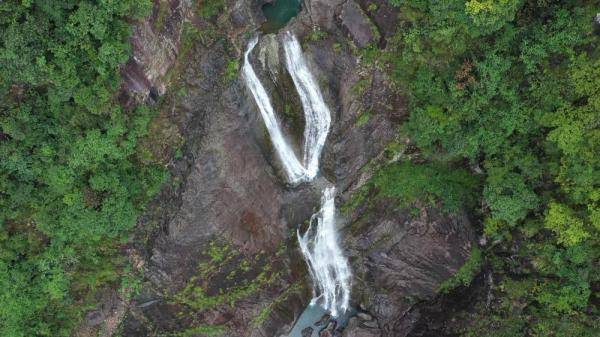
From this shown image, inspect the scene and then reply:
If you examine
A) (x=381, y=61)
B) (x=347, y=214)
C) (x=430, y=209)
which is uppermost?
(x=381, y=61)

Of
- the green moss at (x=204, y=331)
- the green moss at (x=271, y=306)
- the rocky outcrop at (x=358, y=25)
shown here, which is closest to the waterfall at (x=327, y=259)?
the green moss at (x=271, y=306)

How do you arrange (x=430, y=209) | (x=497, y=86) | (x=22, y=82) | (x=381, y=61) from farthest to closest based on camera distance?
1. (x=430, y=209)
2. (x=381, y=61)
3. (x=497, y=86)
4. (x=22, y=82)

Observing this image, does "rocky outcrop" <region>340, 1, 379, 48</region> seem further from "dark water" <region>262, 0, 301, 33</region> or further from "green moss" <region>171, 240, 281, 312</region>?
"green moss" <region>171, 240, 281, 312</region>

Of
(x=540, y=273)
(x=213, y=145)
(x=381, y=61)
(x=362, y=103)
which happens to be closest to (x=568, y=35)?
(x=381, y=61)

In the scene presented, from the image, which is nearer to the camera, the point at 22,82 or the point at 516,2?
the point at 516,2

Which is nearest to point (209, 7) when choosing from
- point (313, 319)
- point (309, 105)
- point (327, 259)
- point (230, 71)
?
point (230, 71)

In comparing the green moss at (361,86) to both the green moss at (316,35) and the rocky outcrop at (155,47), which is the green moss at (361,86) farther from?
the rocky outcrop at (155,47)

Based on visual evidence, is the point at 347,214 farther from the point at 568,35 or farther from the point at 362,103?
the point at 568,35

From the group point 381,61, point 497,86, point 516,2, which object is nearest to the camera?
point 516,2

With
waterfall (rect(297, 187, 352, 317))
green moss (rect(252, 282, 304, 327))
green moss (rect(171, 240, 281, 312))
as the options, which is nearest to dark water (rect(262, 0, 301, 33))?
waterfall (rect(297, 187, 352, 317))
